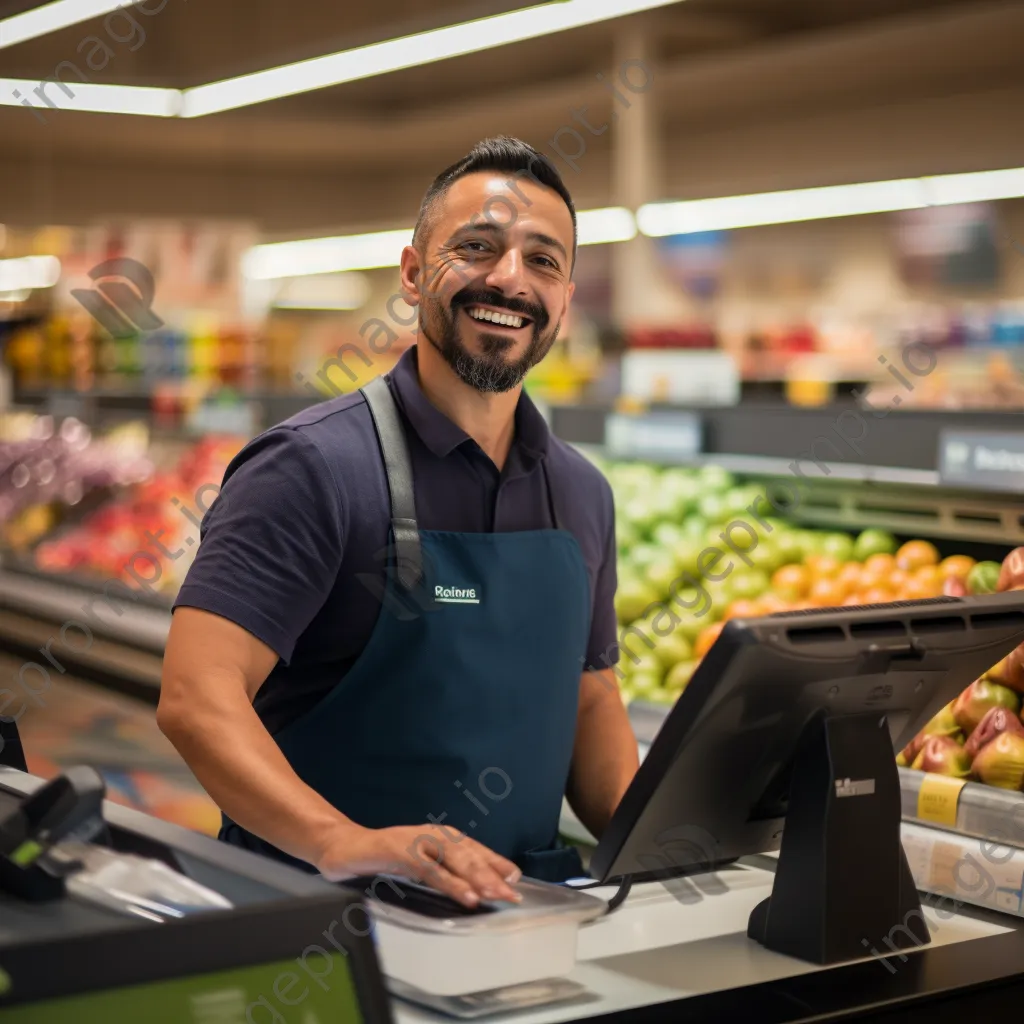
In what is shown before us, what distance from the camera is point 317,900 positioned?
1161 millimetres

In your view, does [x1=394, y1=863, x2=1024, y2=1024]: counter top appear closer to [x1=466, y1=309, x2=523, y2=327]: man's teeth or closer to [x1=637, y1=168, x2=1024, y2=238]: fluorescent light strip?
[x1=466, y1=309, x2=523, y2=327]: man's teeth

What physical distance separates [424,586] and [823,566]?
1971mm

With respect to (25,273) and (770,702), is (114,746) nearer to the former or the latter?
(770,702)

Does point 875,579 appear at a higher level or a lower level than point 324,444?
lower

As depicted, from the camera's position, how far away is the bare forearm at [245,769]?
6.02ft

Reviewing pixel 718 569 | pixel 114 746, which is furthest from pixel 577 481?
pixel 114 746

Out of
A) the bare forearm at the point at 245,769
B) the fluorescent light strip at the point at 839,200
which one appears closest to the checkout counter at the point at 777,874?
the bare forearm at the point at 245,769

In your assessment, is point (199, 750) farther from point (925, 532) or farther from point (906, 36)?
point (906, 36)

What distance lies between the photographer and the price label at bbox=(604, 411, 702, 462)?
4254mm

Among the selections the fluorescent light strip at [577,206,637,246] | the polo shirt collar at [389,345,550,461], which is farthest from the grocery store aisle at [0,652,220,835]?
the fluorescent light strip at [577,206,637,246]

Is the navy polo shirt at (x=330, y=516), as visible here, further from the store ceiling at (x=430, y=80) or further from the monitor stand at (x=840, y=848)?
the store ceiling at (x=430, y=80)

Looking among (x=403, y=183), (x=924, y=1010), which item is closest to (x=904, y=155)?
(x=403, y=183)

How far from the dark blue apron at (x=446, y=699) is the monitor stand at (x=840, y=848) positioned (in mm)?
489

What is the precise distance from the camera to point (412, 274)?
2322 millimetres
